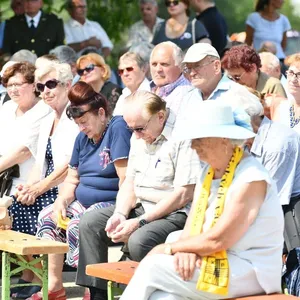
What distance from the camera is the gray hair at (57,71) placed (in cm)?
739

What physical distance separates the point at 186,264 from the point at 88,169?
2.15 meters

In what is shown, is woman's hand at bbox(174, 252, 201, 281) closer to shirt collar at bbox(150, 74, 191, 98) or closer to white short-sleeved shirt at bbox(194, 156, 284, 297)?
white short-sleeved shirt at bbox(194, 156, 284, 297)

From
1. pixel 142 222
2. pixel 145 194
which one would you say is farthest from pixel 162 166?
pixel 142 222

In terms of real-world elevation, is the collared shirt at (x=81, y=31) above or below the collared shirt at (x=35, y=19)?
below

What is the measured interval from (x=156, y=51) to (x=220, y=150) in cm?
281

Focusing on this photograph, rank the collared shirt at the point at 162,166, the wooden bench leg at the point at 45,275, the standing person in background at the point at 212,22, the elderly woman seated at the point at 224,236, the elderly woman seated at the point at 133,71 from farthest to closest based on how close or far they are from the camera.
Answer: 1. the standing person in background at the point at 212,22
2. the elderly woman seated at the point at 133,71
3. the wooden bench leg at the point at 45,275
4. the collared shirt at the point at 162,166
5. the elderly woman seated at the point at 224,236

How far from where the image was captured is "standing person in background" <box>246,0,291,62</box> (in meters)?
11.8

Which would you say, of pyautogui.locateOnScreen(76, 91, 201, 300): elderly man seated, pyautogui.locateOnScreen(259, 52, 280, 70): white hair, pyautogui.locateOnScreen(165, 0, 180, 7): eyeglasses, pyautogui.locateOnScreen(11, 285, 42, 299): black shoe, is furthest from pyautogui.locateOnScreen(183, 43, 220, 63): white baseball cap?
pyautogui.locateOnScreen(165, 0, 180, 7): eyeglasses

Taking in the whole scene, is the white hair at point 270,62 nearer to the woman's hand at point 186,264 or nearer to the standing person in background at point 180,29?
the standing person in background at point 180,29

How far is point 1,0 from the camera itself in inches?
462

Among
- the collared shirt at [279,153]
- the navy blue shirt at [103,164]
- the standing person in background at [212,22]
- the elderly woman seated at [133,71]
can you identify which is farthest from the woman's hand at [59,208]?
the standing person in background at [212,22]

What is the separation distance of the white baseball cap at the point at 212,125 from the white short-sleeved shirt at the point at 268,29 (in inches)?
280

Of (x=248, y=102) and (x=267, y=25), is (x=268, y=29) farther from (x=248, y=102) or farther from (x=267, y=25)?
(x=248, y=102)

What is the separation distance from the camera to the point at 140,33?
11867 mm
